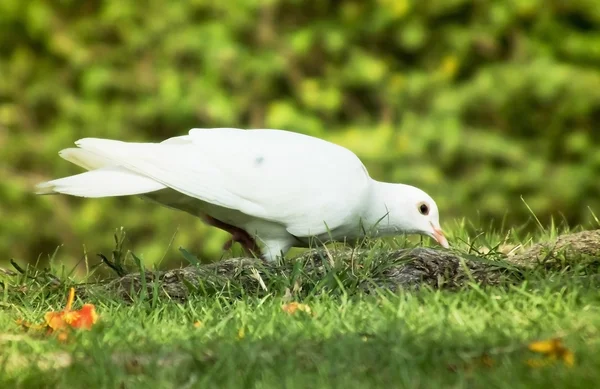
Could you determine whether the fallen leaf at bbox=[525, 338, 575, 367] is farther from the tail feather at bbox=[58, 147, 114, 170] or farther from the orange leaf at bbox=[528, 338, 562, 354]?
the tail feather at bbox=[58, 147, 114, 170]

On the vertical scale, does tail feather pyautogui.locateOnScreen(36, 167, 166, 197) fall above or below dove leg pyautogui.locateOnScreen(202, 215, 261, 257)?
above

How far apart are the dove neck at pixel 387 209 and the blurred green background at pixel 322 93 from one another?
3.33m

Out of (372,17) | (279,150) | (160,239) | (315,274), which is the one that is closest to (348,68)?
(372,17)

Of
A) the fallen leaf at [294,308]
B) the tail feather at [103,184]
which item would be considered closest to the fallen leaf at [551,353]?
the fallen leaf at [294,308]

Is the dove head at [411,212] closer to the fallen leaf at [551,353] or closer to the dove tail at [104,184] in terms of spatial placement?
the dove tail at [104,184]

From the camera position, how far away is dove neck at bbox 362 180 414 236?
12.1 feet

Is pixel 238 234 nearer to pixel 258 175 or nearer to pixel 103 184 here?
pixel 258 175

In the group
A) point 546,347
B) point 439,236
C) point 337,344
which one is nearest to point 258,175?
point 439,236

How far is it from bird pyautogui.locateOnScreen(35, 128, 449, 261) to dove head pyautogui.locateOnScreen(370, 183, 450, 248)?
0.36ft

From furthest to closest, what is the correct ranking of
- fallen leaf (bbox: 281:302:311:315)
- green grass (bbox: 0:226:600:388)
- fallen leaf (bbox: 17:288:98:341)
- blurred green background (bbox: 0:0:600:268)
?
blurred green background (bbox: 0:0:600:268) → fallen leaf (bbox: 281:302:311:315) → fallen leaf (bbox: 17:288:98:341) → green grass (bbox: 0:226:600:388)

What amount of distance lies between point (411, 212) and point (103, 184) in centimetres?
121

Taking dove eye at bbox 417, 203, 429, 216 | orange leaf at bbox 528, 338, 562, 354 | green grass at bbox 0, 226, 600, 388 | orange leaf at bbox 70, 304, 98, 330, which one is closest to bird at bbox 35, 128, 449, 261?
dove eye at bbox 417, 203, 429, 216

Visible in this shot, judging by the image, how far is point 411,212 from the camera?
378 cm

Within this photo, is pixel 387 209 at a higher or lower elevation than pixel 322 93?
higher
